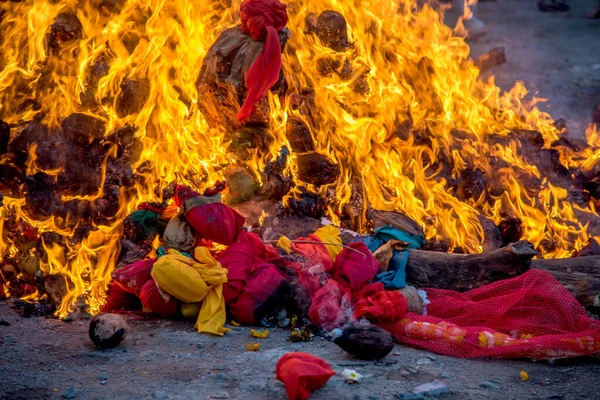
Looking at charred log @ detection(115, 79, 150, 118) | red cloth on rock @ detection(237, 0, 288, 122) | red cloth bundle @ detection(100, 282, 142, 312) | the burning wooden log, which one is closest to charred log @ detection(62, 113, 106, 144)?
charred log @ detection(115, 79, 150, 118)

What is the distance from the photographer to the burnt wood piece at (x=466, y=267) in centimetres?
528

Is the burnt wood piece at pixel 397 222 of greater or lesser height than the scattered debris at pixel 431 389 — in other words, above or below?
above

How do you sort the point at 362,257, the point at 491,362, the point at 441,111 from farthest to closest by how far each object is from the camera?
the point at 441,111
the point at 362,257
the point at 491,362

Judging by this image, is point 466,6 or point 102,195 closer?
point 102,195

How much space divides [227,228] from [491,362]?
234 cm

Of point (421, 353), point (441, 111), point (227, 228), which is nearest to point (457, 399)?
point (421, 353)

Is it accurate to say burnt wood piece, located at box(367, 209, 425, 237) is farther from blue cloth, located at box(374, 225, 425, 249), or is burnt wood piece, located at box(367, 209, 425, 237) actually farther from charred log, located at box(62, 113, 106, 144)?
charred log, located at box(62, 113, 106, 144)

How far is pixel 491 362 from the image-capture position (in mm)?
4551

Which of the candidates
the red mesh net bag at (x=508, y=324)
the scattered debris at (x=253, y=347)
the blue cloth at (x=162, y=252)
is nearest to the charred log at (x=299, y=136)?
the blue cloth at (x=162, y=252)

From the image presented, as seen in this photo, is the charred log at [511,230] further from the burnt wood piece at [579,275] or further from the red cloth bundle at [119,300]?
the red cloth bundle at [119,300]

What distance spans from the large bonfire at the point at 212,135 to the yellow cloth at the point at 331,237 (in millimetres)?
748

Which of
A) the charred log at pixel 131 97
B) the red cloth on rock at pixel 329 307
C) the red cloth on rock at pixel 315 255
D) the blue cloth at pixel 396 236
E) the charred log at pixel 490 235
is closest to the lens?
the red cloth on rock at pixel 329 307

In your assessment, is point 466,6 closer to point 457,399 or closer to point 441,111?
point 441,111

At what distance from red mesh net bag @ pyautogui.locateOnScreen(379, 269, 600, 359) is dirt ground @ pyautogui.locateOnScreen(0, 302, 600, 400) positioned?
0.11m
